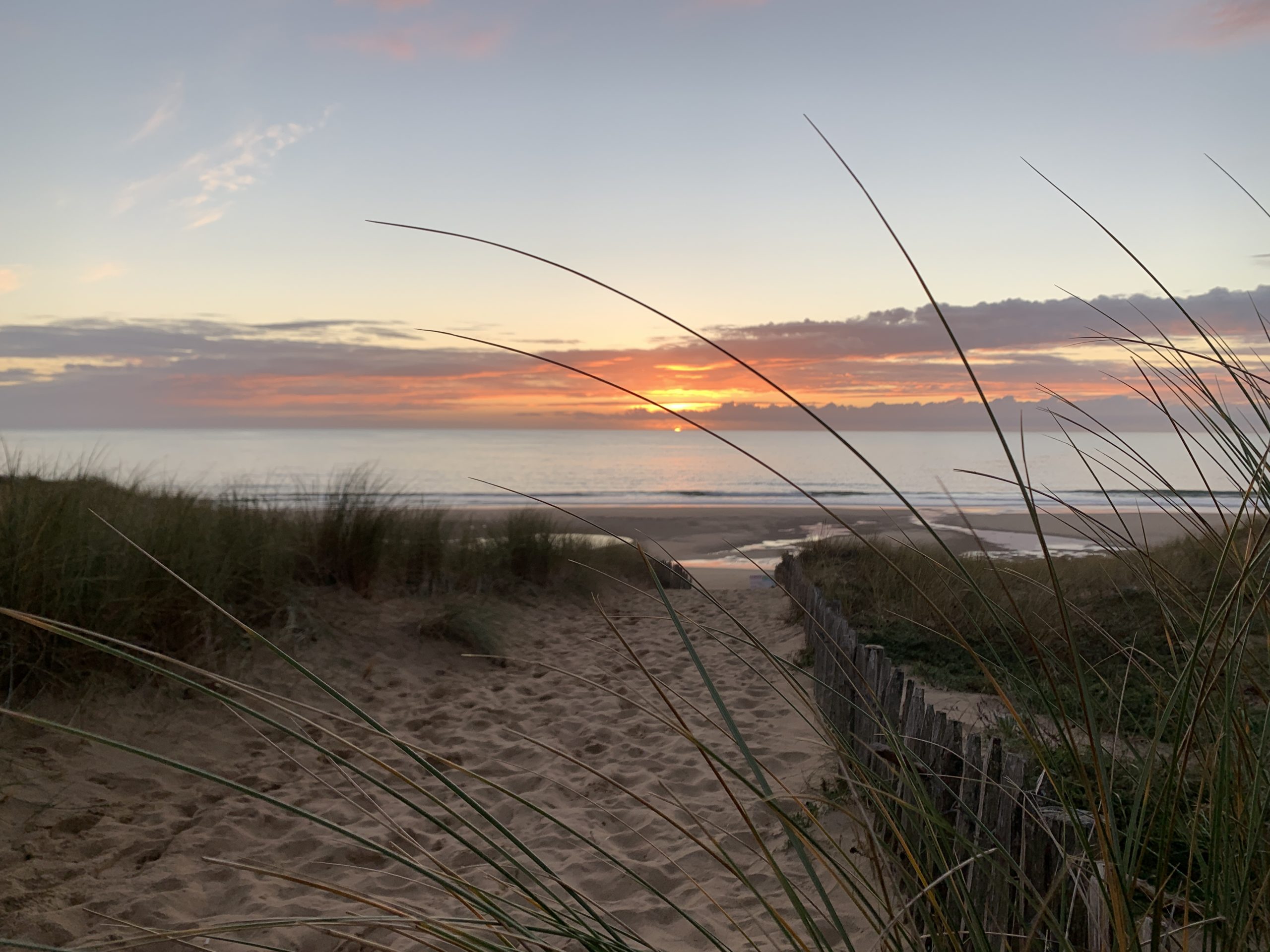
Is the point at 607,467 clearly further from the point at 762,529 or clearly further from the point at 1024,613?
the point at 1024,613

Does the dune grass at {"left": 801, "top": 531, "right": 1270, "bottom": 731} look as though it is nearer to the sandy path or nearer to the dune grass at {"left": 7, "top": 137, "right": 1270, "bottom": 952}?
the dune grass at {"left": 7, "top": 137, "right": 1270, "bottom": 952}

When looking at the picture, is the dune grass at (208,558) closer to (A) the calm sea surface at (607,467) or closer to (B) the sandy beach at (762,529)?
(A) the calm sea surface at (607,467)

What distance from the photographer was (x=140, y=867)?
306 cm

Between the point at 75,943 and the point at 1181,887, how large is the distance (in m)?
2.83

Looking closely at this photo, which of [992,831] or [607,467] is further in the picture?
[607,467]

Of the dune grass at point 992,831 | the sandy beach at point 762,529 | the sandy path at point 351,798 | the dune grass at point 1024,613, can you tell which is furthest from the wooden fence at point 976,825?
the sandy beach at point 762,529

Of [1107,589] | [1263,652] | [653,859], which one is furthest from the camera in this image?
[1107,589]

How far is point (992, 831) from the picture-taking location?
1886 millimetres

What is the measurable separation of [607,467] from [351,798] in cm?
4358

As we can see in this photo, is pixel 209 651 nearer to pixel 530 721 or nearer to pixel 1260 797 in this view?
pixel 530 721

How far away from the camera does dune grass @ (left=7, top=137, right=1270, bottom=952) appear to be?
3.38ft

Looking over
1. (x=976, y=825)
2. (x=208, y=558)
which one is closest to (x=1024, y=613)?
(x=976, y=825)

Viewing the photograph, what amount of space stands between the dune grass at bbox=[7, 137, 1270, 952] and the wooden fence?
0.06ft

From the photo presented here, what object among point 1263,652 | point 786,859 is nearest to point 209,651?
point 786,859
